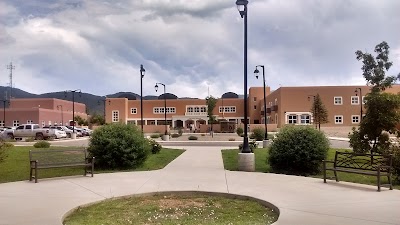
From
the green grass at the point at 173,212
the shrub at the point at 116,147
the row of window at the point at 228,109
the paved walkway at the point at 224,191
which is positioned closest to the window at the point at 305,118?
the row of window at the point at 228,109

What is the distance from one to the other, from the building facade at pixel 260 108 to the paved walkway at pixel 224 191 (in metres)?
60.1

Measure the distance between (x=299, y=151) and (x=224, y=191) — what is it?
417 centimetres

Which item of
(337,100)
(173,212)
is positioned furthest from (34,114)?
(173,212)

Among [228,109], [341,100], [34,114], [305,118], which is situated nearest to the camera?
[341,100]

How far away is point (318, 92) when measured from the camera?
70125mm

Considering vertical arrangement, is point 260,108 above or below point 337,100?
below

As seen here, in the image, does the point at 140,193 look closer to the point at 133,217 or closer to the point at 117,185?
the point at 117,185

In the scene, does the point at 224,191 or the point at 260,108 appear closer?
the point at 224,191

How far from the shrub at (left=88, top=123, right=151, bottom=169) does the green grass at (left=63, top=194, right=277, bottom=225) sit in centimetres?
499

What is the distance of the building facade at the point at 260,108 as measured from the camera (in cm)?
6950

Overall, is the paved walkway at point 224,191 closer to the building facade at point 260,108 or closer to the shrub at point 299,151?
the shrub at point 299,151

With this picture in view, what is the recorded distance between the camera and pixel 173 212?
7461 mm

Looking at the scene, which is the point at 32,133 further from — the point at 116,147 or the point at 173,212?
the point at 173,212

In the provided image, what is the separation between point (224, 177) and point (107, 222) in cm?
552
